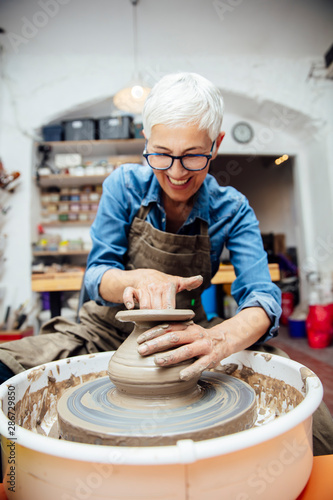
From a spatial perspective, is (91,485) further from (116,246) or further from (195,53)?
(195,53)

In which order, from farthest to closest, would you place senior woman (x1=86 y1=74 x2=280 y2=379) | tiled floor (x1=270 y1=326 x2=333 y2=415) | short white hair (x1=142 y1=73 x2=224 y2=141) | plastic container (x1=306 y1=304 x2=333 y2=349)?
plastic container (x1=306 y1=304 x2=333 y2=349) → tiled floor (x1=270 y1=326 x2=333 y2=415) → short white hair (x1=142 y1=73 x2=224 y2=141) → senior woman (x1=86 y1=74 x2=280 y2=379)

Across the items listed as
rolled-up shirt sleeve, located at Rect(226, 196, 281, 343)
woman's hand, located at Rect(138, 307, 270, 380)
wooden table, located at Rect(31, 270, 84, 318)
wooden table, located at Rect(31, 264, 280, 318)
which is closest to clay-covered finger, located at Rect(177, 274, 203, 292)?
woman's hand, located at Rect(138, 307, 270, 380)

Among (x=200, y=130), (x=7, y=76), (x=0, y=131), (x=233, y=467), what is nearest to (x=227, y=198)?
(x=200, y=130)

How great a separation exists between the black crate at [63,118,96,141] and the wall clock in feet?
5.88

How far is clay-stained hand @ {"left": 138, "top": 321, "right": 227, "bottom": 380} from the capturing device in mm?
694

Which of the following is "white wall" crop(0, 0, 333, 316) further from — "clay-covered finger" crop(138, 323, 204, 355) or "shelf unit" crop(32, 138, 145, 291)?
"clay-covered finger" crop(138, 323, 204, 355)

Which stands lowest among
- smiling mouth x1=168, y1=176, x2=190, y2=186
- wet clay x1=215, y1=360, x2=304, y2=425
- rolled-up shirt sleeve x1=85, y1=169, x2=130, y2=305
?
wet clay x1=215, y1=360, x2=304, y2=425

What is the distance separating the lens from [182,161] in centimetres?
96

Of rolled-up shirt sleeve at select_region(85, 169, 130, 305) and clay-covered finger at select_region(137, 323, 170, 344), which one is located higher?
rolled-up shirt sleeve at select_region(85, 169, 130, 305)

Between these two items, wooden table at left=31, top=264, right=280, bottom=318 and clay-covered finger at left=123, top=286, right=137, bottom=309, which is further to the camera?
wooden table at left=31, top=264, right=280, bottom=318

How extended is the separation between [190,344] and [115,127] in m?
3.67

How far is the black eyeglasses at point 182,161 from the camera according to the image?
953 millimetres

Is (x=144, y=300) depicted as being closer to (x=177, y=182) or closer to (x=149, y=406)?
(x=149, y=406)

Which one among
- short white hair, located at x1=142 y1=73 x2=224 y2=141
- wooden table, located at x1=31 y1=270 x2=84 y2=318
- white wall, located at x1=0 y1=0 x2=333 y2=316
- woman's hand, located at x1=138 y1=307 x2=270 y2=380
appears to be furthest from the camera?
white wall, located at x1=0 y1=0 x2=333 y2=316
